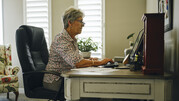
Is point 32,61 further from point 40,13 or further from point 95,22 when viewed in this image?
point 40,13

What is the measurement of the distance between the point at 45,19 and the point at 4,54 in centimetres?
103

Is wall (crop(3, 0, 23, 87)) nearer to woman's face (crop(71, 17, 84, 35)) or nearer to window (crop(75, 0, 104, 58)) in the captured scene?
window (crop(75, 0, 104, 58))

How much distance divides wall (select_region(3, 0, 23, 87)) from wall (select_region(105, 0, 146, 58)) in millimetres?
1813

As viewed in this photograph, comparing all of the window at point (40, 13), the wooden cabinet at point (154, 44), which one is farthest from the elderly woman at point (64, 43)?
the window at point (40, 13)

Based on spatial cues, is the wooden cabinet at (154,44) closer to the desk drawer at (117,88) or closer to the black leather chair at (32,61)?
the desk drawer at (117,88)

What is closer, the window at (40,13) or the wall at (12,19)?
the window at (40,13)

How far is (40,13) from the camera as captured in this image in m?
3.74

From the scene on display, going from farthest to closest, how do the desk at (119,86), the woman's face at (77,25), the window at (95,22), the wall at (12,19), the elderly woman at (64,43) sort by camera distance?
1. the wall at (12,19)
2. the window at (95,22)
3. the woman's face at (77,25)
4. the elderly woman at (64,43)
5. the desk at (119,86)

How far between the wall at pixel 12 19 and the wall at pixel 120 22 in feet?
5.95

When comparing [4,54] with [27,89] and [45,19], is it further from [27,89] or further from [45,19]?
[27,89]

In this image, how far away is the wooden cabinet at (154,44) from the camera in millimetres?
1131

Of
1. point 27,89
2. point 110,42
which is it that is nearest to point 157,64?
point 27,89

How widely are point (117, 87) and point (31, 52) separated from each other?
3.92 feet

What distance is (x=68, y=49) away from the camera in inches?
63.7
